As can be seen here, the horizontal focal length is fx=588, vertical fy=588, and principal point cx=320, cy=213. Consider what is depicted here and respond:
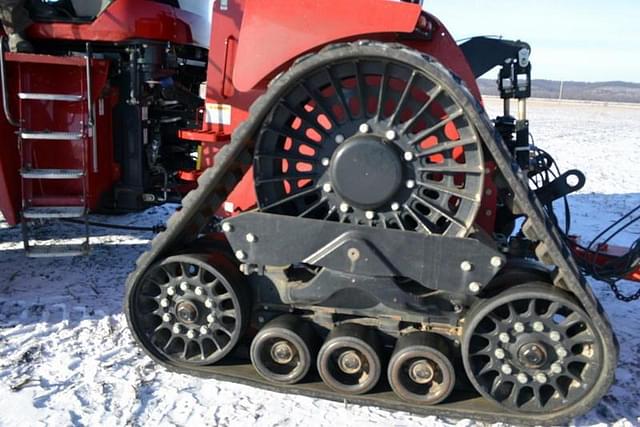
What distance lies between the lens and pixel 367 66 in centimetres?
307

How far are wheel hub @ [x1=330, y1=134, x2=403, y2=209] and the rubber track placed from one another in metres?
0.43

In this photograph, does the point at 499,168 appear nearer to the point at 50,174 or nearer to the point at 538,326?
the point at 538,326

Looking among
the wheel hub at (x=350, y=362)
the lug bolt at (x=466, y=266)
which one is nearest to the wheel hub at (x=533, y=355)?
the lug bolt at (x=466, y=266)

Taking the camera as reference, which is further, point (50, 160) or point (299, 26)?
point (50, 160)

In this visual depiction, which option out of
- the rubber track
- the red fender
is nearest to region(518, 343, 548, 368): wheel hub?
the rubber track

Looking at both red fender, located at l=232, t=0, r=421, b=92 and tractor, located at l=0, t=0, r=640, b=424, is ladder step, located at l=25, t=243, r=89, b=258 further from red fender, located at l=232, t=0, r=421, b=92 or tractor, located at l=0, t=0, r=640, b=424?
red fender, located at l=232, t=0, r=421, b=92

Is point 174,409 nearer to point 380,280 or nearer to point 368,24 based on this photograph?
point 380,280

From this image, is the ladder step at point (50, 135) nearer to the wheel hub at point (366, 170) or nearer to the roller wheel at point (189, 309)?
the roller wheel at point (189, 309)

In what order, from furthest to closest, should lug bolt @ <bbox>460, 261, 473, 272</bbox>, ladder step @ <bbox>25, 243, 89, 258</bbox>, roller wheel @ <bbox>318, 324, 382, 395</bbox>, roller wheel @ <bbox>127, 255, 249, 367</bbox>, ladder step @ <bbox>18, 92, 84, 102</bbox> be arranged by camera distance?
ladder step @ <bbox>25, 243, 89, 258</bbox>
ladder step @ <bbox>18, 92, 84, 102</bbox>
roller wheel @ <bbox>127, 255, 249, 367</bbox>
roller wheel @ <bbox>318, 324, 382, 395</bbox>
lug bolt @ <bbox>460, 261, 473, 272</bbox>

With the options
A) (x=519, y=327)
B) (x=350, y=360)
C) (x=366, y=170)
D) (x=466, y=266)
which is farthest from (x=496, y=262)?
(x=350, y=360)

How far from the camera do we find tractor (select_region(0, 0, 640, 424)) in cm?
305

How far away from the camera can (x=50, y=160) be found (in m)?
4.62

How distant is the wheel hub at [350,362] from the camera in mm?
3338

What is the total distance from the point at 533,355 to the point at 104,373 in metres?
2.51
